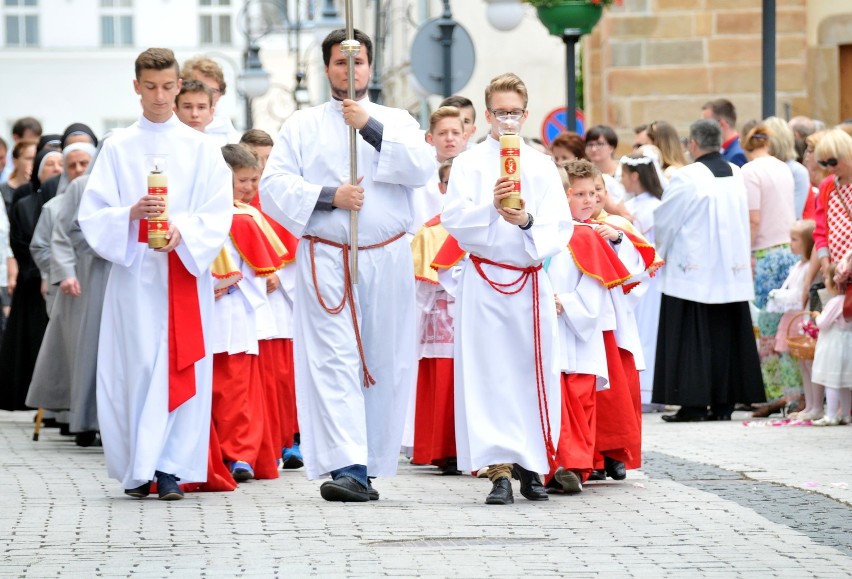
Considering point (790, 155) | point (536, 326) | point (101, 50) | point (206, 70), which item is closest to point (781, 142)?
point (790, 155)

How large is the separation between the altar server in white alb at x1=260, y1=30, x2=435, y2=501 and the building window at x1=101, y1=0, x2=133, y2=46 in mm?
50415

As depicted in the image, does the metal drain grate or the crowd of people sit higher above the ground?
the crowd of people

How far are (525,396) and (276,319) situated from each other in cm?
242

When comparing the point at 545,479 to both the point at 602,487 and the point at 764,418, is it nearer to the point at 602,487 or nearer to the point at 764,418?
the point at 602,487

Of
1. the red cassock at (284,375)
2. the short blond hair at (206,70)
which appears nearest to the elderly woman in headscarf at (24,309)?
the short blond hair at (206,70)

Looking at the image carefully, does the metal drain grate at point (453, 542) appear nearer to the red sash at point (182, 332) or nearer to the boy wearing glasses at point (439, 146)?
the red sash at point (182, 332)

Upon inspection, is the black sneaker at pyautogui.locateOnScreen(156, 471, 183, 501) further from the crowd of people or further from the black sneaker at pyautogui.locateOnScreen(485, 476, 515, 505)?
the black sneaker at pyautogui.locateOnScreen(485, 476, 515, 505)

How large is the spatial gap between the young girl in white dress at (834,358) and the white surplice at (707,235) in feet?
2.92

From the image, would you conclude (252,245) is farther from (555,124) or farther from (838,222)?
(555,124)

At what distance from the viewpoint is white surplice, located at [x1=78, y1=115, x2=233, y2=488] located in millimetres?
9336

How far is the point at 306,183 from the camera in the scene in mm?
9375

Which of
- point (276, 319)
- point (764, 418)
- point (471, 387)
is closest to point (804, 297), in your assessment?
point (764, 418)

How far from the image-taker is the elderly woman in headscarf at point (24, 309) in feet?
48.3

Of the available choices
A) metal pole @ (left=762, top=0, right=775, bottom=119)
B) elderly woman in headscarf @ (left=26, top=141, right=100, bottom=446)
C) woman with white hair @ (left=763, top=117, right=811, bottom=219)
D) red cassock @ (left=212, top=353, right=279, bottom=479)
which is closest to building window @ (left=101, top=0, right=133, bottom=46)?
metal pole @ (left=762, top=0, right=775, bottom=119)
